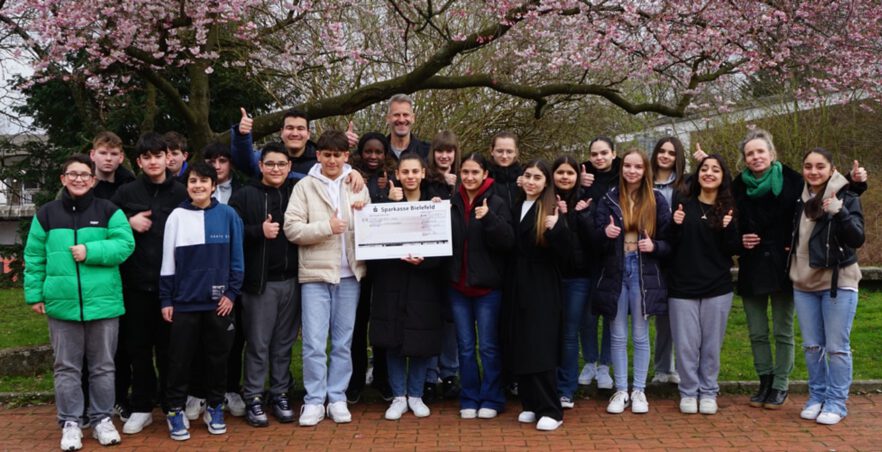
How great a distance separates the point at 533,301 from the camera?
242 inches

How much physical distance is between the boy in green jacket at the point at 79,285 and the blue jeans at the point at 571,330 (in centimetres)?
348

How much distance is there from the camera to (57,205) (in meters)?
5.82

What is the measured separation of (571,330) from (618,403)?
0.70 m

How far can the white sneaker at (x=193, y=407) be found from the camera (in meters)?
6.43

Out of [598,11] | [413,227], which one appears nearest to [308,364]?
[413,227]

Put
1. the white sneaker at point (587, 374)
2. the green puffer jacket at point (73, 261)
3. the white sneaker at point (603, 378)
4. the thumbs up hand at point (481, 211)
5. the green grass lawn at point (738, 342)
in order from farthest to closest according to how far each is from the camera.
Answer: the green grass lawn at point (738, 342), the white sneaker at point (587, 374), the white sneaker at point (603, 378), the thumbs up hand at point (481, 211), the green puffer jacket at point (73, 261)

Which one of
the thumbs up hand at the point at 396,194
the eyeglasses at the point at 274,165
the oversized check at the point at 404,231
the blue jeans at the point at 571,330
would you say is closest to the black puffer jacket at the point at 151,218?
the eyeglasses at the point at 274,165

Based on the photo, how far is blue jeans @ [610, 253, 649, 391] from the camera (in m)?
6.45

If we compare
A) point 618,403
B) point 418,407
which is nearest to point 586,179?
point 618,403

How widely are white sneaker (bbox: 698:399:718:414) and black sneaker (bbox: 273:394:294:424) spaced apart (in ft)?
10.9

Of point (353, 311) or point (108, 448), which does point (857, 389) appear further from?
point (108, 448)

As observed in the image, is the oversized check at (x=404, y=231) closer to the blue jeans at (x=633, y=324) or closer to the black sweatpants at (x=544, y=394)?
the black sweatpants at (x=544, y=394)

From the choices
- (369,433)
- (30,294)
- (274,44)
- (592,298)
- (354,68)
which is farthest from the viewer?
(354,68)

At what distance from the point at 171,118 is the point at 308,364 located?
31.5 feet
